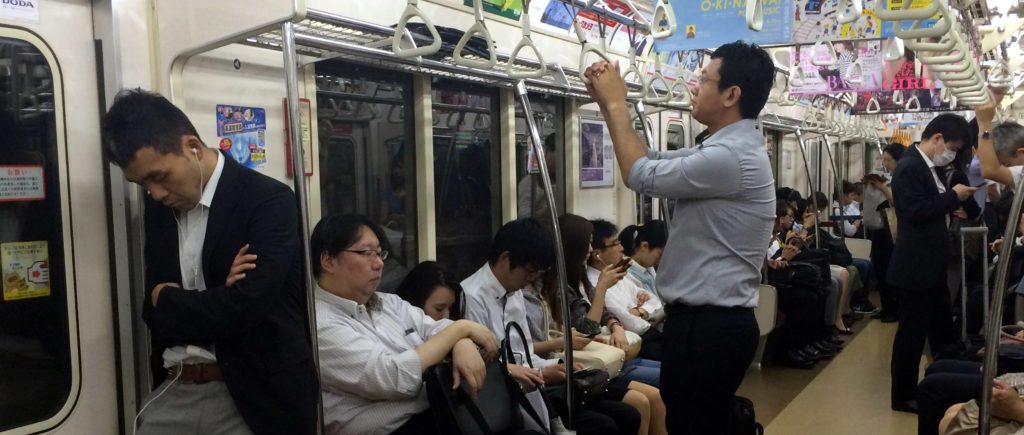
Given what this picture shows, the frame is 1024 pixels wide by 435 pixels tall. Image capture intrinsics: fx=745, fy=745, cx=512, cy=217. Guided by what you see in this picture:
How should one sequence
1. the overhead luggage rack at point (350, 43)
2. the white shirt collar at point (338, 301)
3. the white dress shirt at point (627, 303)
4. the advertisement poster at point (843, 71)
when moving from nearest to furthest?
the white shirt collar at point (338, 301) → the overhead luggage rack at point (350, 43) → the white dress shirt at point (627, 303) → the advertisement poster at point (843, 71)

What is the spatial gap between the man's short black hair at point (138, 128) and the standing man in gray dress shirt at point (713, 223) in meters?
1.19

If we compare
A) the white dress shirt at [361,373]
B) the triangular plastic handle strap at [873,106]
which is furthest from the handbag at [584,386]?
the triangular plastic handle strap at [873,106]

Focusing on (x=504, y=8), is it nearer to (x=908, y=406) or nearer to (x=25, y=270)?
(x=25, y=270)

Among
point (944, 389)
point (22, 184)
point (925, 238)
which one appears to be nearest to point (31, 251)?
point (22, 184)

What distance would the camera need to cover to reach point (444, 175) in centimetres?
410

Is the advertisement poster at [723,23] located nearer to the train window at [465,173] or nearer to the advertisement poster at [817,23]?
the advertisement poster at [817,23]

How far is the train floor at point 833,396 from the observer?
435 cm

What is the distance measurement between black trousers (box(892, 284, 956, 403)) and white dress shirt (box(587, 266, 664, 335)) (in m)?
1.35

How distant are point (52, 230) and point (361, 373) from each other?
111cm

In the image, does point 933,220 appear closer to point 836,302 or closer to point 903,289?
point 903,289

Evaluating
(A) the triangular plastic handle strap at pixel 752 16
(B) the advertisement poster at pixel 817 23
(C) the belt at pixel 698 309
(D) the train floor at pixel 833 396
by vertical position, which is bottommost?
(D) the train floor at pixel 833 396

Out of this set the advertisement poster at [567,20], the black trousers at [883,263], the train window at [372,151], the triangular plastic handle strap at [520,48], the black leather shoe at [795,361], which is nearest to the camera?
the triangular plastic handle strap at [520,48]

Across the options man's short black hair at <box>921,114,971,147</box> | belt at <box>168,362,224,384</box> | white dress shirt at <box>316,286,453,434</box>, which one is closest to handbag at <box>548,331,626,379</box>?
white dress shirt at <box>316,286,453,434</box>

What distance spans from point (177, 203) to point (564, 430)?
1.58 meters
